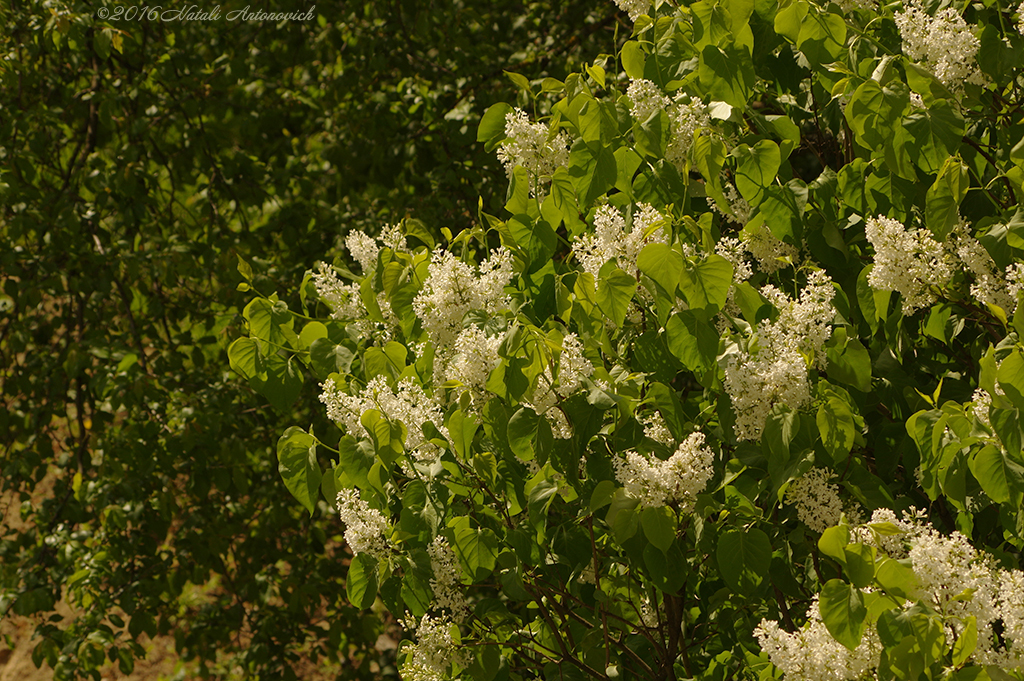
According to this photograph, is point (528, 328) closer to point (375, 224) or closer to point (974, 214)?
point (974, 214)

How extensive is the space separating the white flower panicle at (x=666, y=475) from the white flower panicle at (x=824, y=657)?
327 millimetres

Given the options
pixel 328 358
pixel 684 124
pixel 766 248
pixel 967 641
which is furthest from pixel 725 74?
pixel 967 641

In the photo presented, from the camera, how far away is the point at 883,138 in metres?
1.91

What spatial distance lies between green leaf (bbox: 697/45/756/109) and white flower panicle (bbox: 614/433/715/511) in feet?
2.70

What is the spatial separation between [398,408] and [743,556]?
77 centimetres

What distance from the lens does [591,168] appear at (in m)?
2.08

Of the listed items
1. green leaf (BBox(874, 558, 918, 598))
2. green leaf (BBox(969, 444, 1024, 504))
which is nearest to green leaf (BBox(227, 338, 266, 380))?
green leaf (BBox(874, 558, 918, 598))

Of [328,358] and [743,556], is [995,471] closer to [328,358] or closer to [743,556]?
[743,556]

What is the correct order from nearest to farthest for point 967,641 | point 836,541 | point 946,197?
1. point 967,641
2. point 836,541
3. point 946,197

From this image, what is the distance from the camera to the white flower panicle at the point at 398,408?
76.5 inches

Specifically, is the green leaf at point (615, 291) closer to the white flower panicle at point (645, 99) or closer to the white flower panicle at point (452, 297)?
the white flower panicle at point (452, 297)

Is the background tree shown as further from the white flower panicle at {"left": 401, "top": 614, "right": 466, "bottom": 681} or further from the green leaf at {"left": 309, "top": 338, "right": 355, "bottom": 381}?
the white flower panicle at {"left": 401, "top": 614, "right": 466, "bottom": 681}

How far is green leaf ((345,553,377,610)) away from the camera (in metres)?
1.96

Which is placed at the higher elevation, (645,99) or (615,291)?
(645,99)
